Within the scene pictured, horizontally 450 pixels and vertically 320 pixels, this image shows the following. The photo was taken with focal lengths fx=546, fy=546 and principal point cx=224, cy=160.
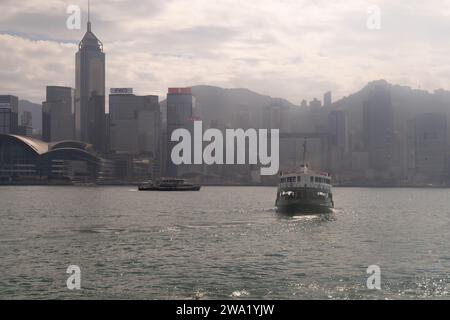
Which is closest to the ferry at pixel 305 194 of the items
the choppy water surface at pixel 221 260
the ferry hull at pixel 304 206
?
the ferry hull at pixel 304 206

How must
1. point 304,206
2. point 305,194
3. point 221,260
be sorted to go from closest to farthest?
1. point 221,260
2. point 304,206
3. point 305,194

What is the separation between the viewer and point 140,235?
235ft

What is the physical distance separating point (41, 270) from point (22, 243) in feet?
61.4

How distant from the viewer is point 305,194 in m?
105

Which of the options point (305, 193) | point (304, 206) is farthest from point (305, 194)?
point (304, 206)

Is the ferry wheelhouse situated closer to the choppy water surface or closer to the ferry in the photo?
the ferry

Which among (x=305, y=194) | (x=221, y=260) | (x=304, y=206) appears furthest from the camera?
(x=305, y=194)

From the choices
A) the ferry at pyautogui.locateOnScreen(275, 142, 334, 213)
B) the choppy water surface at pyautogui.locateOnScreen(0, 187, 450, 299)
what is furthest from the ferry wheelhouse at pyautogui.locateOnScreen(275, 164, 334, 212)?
the choppy water surface at pyautogui.locateOnScreen(0, 187, 450, 299)

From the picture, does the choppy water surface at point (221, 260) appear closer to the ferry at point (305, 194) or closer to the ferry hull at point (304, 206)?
the ferry hull at point (304, 206)

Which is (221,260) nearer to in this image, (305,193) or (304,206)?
(304,206)

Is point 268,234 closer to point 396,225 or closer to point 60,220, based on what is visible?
point 396,225

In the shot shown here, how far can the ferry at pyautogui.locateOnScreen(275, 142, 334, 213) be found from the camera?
10462cm
